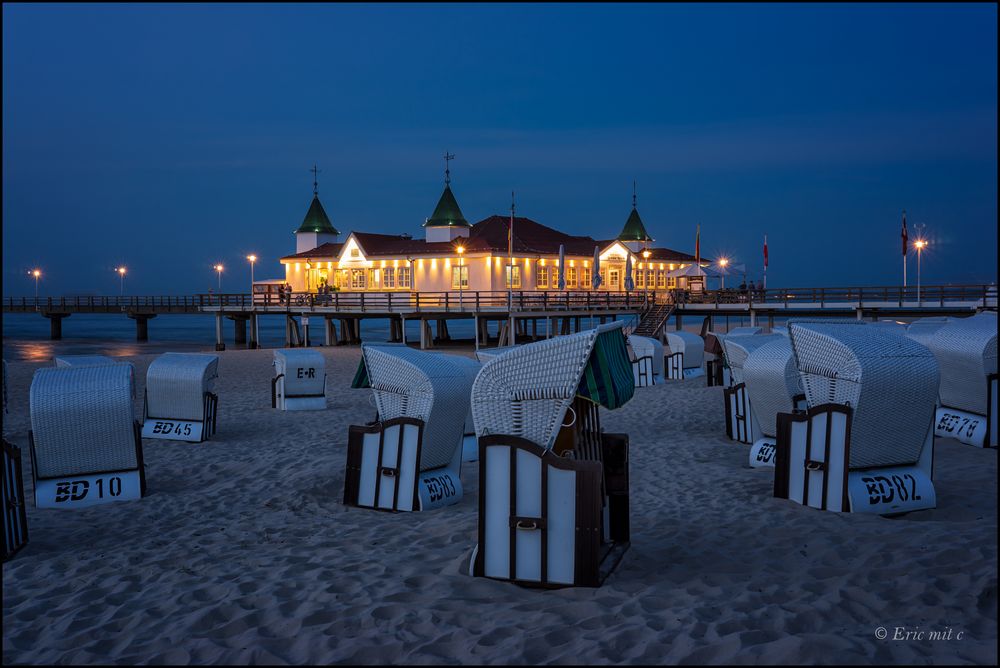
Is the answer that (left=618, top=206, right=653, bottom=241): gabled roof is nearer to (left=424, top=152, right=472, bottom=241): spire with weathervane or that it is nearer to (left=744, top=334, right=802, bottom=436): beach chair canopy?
(left=424, top=152, right=472, bottom=241): spire with weathervane

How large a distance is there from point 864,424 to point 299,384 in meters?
12.3

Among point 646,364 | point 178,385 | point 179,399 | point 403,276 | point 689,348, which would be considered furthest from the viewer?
point 403,276

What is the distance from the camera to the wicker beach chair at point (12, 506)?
6.95 metres

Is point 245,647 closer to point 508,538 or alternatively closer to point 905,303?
point 508,538

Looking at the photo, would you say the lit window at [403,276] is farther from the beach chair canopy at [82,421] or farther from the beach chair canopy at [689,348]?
the beach chair canopy at [82,421]

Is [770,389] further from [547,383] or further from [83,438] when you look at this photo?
[83,438]

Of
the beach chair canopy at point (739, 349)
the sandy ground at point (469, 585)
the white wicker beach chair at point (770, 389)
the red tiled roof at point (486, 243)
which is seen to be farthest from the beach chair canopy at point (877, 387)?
the red tiled roof at point (486, 243)

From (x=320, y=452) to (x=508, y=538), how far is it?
677 cm

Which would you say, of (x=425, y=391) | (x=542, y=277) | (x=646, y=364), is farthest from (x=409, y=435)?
(x=542, y=277)

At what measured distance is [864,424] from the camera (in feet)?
25.4

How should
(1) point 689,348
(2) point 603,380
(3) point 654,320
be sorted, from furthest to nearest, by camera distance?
1. (3) point 654,320
2. (1) point 689,348
3. (2) point 603,380

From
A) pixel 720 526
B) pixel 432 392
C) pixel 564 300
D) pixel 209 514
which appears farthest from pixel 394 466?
pixel 564 300

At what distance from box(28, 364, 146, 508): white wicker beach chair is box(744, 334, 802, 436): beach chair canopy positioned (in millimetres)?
7990

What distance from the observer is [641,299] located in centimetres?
4225
